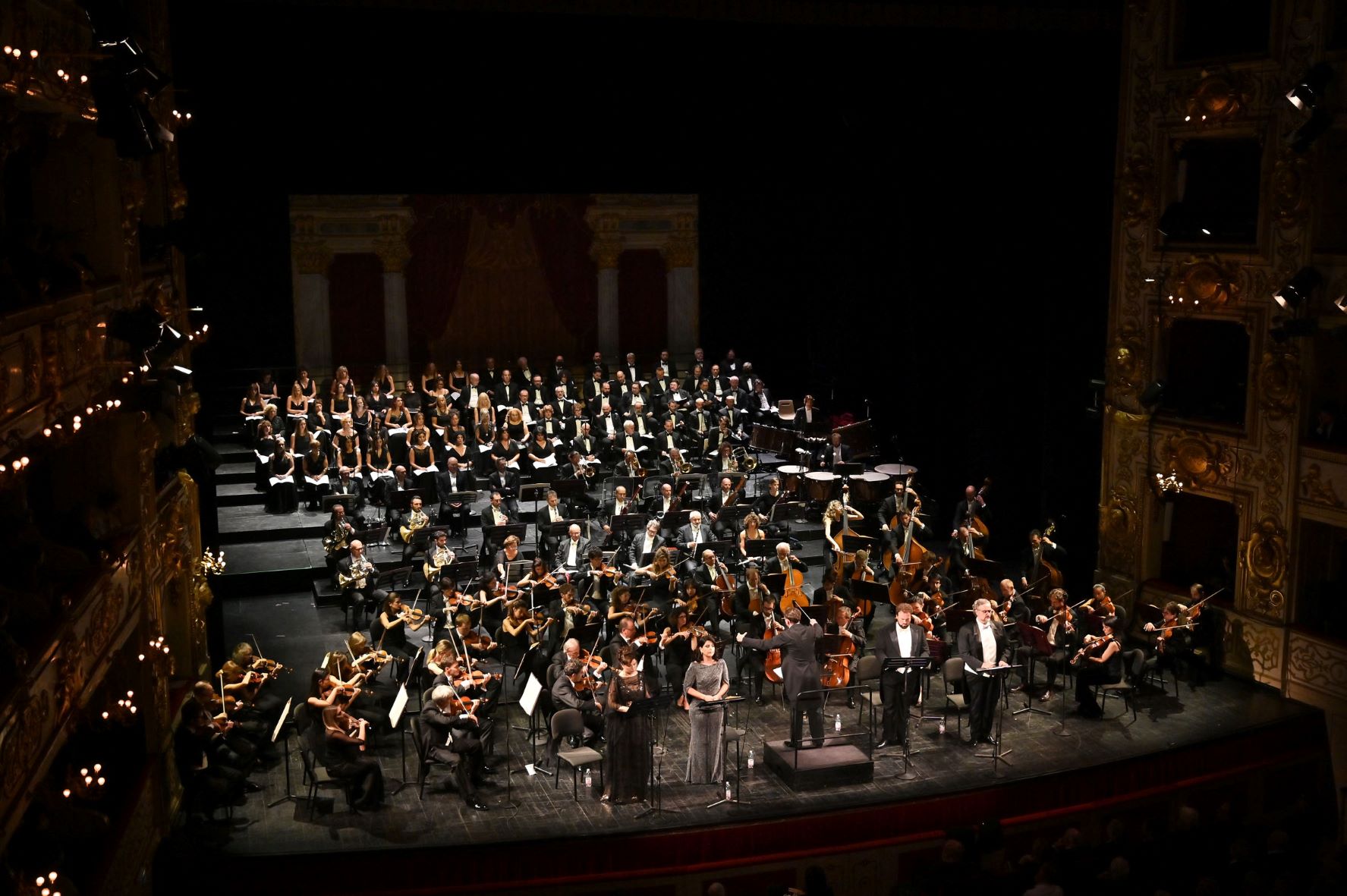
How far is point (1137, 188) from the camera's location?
16.1 m

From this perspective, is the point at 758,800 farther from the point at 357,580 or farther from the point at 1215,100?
the point at 1215,100

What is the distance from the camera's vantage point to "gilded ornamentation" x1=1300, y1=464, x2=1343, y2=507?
14.4 metres

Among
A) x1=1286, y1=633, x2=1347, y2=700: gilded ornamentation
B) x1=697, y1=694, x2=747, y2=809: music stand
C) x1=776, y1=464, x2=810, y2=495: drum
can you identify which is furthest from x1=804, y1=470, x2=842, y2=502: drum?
x1=697, y1=694, x2=747, y2=809: music stand

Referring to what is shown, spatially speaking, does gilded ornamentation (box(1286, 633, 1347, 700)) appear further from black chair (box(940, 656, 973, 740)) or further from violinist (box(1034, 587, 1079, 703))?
black chair (box(940, 656, 973, 740))

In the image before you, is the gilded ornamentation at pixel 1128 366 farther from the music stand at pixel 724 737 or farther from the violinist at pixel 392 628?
the violinist at pixel 392 628

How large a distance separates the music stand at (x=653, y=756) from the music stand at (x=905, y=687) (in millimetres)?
A: 2028

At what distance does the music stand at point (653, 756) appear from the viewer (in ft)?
37.7

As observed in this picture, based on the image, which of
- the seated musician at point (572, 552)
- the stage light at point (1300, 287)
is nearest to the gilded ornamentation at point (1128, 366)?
the stage light at point (1300, 287)

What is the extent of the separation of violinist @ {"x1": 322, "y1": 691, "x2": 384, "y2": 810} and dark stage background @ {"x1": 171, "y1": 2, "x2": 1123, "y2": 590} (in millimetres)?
4287

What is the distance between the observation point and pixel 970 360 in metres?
19.9

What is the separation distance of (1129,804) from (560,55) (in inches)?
386

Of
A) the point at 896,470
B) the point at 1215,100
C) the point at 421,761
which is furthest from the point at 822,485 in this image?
the point at 421,761

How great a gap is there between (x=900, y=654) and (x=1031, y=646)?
1804 millimetres

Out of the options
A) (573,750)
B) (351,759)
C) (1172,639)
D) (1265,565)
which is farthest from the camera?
(1265,565)
